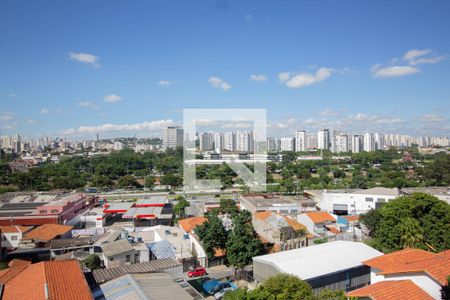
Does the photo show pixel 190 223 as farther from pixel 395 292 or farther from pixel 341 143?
pixel 341 143

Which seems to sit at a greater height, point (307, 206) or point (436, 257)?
point (436, 257)

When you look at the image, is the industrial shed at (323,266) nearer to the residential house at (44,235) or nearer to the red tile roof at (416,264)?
the red tile roof at (416,264)

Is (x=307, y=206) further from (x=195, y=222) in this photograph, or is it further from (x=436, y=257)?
(x=436, y=257)

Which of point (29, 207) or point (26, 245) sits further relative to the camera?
point (29, 207)

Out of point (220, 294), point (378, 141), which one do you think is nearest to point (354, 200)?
point (220, 294)

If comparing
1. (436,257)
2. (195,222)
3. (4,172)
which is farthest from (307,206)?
(4,172)

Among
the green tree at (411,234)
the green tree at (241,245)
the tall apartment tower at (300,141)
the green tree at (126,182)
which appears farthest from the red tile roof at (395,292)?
the tall apartment tower at (300,141)

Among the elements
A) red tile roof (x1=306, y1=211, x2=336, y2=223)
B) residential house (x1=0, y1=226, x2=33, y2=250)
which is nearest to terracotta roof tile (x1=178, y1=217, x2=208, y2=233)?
red tile roof (x1=306, y1=211, x2=336, y2=223)
